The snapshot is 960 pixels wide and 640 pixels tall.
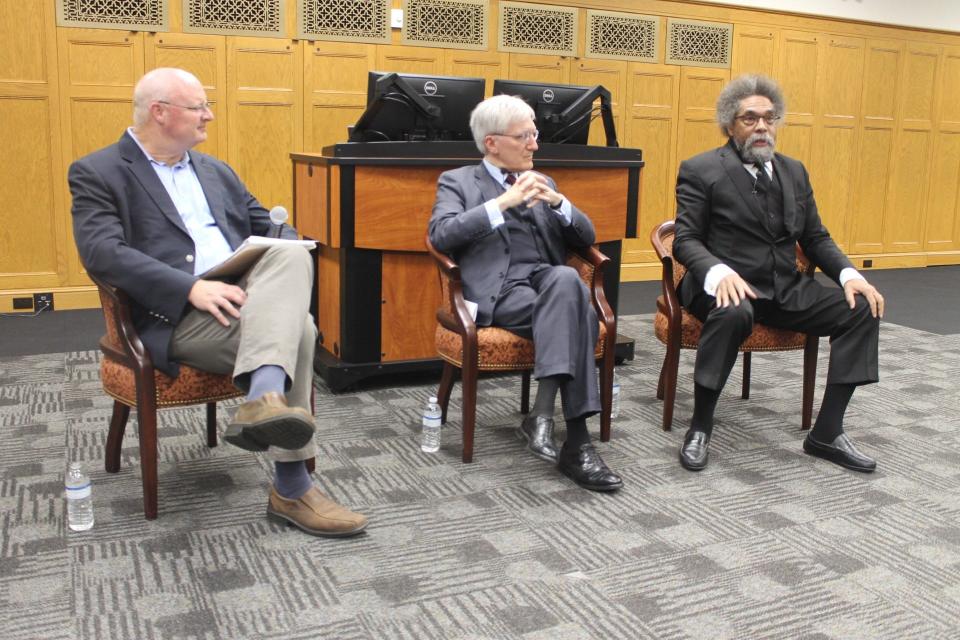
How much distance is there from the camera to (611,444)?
10.2 ft

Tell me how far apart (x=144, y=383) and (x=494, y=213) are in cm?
113

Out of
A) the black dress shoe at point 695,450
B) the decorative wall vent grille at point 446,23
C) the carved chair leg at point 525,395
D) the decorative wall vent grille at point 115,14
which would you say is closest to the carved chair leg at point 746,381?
the black dress shoe at point 695,450

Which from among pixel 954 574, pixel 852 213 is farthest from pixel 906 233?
pixel 954 574

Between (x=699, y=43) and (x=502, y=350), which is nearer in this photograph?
(x=502, y=350)

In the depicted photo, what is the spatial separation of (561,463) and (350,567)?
2.80 ft

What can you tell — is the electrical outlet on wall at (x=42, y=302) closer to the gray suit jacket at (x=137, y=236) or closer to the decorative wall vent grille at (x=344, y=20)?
the decorative wall vent grille at (x=344, y=20)

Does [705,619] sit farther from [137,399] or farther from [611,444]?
[137,399]

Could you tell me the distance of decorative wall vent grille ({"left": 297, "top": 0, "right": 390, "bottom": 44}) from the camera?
5574mm

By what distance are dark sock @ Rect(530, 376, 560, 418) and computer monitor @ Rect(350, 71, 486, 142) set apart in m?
1.45

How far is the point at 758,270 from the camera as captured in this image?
306cm

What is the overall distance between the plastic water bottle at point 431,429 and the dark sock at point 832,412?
1.25m

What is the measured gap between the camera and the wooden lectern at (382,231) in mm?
3490

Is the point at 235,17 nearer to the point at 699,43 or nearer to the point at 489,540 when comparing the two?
the point at 699,43

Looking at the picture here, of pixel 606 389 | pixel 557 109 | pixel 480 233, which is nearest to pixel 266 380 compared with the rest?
pixel 480 233
